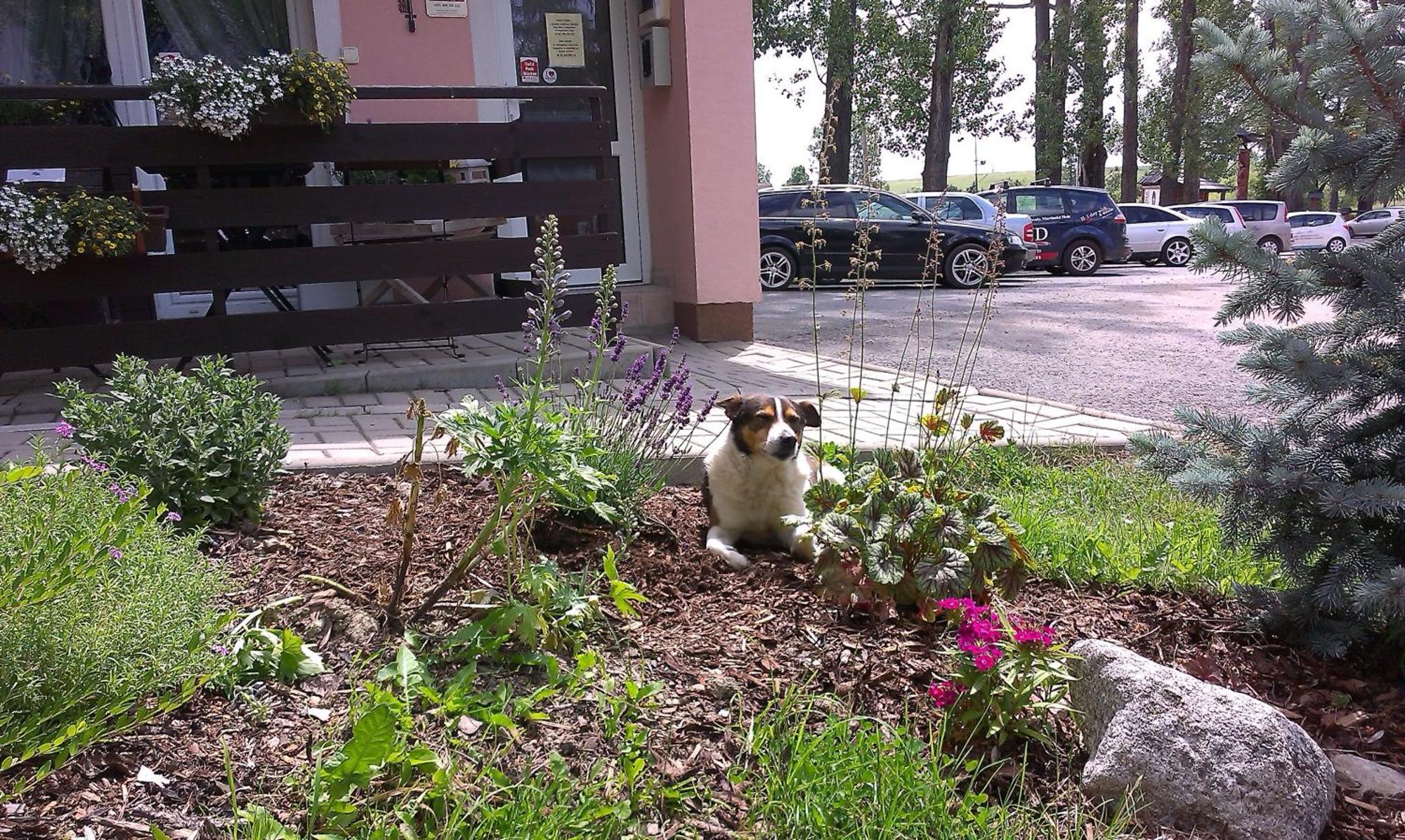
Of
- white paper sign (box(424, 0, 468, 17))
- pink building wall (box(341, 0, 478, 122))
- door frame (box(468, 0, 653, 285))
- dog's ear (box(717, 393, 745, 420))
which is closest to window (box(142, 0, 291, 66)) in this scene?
pink building wall (box(341, 0, 478, 122))

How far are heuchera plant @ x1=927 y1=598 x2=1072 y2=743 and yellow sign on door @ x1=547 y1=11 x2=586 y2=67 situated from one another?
8.41 metres

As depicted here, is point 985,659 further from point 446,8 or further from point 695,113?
point 446,8

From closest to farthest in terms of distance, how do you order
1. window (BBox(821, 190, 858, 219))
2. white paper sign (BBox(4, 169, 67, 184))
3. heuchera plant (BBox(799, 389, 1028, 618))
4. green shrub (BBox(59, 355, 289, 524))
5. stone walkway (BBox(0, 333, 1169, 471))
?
heuchera plant (BBox(799, 389, 1028, 618))
green shrub (BBox(59, 355, 289, 524))
stone walkway (BBox(0, 333, 1169, 471))
white paper sign (BBox(4, 169, 67, 184))
window (BBox(821, 190, 858, 219))

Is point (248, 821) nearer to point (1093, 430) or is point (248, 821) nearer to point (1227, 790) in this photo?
point (1227, 790)

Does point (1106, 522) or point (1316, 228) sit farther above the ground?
point (1316, 228)

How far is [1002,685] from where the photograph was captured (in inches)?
95.5

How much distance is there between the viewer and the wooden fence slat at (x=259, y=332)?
6.08 meters

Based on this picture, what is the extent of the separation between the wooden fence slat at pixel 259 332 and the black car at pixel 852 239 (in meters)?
11.0

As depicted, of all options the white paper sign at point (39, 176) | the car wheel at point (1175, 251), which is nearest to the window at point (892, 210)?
the car wheel at point (1175, 251)

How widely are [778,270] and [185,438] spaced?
1556cm

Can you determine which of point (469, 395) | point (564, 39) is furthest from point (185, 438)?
point (564, 39)

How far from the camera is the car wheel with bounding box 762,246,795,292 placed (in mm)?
18125

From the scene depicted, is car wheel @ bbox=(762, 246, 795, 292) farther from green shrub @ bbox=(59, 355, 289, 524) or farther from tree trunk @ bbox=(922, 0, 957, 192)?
tree trunk @ bbox=(922, 0, 957, 192)

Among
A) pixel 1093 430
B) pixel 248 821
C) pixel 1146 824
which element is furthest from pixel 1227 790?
pixel 1093 430
